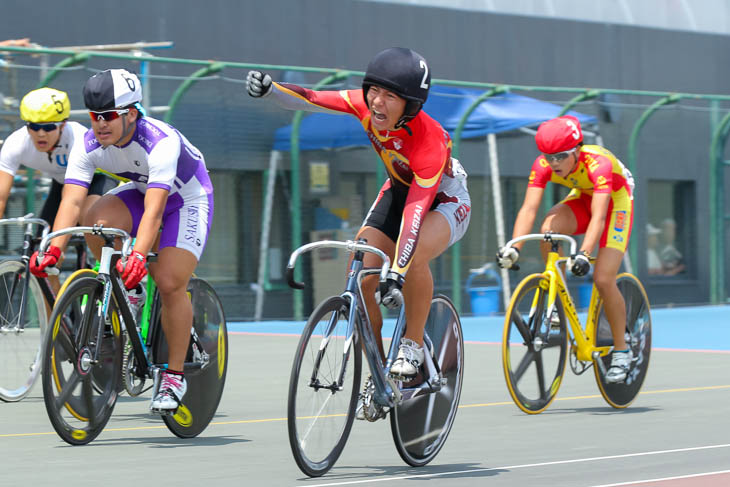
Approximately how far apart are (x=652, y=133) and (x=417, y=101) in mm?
13832

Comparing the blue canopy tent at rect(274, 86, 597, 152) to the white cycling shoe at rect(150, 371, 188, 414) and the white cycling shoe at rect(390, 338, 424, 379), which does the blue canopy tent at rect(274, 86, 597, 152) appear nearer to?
the white cycling shoe at rect(150, 371, 188, 414)

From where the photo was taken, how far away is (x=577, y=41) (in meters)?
23.8

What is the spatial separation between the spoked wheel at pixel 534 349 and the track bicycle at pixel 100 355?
1.98 m

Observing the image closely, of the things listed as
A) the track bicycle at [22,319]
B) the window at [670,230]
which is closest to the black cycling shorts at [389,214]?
the track bicycle at [22,319]

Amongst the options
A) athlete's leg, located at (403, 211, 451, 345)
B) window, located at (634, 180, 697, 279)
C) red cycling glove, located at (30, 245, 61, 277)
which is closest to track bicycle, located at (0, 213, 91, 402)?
red cycling glove, located at (30, 245, 61, 277)

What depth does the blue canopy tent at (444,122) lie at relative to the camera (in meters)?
16.3

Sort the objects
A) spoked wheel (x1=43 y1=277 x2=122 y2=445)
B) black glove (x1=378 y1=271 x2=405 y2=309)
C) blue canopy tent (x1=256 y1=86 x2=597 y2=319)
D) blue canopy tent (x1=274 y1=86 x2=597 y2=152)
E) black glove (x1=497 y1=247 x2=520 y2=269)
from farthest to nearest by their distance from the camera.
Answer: blue canopy tent (x1=274 y1=86 x2=597 y2=152), blue canopy tent (x1=256 y1=86 x2=597 y2=319), black glove (x1=497 y1=247 x2=520 y2=269), spoked wheel (x1=43 y1=277 x2=122 y2=445), black glove (x1=378 y1=271 x2=405 y2=309)

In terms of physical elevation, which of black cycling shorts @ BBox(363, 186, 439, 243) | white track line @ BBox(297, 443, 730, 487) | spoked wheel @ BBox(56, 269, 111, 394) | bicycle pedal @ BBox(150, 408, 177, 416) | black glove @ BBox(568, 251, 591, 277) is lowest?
white track line @ BBox(297, 443, 730, 487)

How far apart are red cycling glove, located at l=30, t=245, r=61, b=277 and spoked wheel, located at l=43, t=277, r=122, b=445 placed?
472 millimetres

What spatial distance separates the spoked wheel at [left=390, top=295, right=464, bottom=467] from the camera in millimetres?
6204

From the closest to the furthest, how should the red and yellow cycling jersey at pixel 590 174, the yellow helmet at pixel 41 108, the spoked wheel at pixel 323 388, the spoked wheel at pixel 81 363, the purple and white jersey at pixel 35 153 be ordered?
1. the spoked wheel at pixel 323 388
2. the spoked wheel at pixel 81 363
3. the yellow helmet at pixel 41 108
4. the purple and white jersey at pixel 35 153
5. the red and yellow cycling jersey at pixel 590 174

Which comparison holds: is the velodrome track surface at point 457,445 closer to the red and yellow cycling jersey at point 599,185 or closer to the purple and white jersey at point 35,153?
the red and yellow cycling jersey at point 599,185

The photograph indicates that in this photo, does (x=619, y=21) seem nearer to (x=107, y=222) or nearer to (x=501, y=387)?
(x=501, y=387)

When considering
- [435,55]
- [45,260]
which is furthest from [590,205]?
[435,55]
